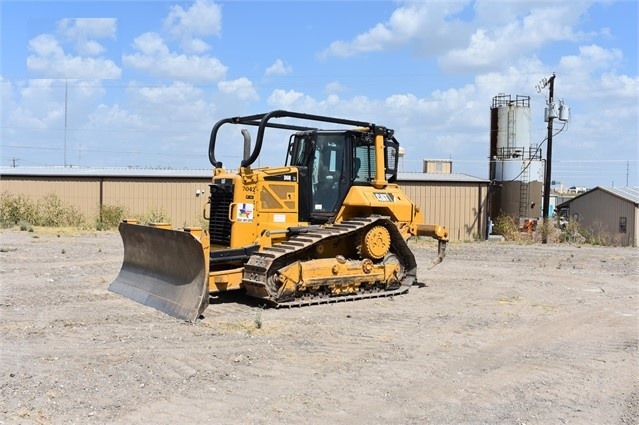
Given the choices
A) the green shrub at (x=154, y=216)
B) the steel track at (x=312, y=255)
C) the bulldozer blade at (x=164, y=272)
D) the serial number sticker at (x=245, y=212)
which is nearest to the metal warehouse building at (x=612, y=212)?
the green shrub at (x=154, y=216)

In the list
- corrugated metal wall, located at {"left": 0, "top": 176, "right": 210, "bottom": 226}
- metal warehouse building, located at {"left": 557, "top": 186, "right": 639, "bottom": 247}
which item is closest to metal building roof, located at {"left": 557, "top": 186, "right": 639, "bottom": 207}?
metal warehouse building, located at {"left": 557, "top": 186, "right": 639, "bottom": 247}

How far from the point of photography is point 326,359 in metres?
7.23

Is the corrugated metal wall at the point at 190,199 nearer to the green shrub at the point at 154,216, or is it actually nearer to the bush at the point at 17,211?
the green shrub at the point at 154,216

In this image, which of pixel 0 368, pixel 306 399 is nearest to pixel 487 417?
pixel 306 399

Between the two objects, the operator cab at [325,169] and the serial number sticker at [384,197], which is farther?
the serial number sticker at [384,197]

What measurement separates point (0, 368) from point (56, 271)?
24.1ft

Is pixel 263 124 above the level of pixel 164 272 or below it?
above

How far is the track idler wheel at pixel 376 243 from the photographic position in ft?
37.2

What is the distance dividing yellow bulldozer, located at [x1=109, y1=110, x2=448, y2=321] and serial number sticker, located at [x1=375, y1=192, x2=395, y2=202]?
0.08 ft

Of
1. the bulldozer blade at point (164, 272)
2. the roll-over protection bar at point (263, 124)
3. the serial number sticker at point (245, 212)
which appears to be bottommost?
the bulldozer blade at point (164, 272)

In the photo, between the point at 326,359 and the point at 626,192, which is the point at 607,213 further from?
the point at 326,359

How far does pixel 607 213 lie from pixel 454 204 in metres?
8.99

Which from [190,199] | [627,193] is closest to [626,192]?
[627,193]

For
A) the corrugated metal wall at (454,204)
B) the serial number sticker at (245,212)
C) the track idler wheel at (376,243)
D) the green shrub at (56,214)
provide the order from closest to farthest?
the serial number sticker at (245,212) → the track idler wheel at (376,243) → the green shrub at (56,214) → the corrugated metal wall at (454,204)
